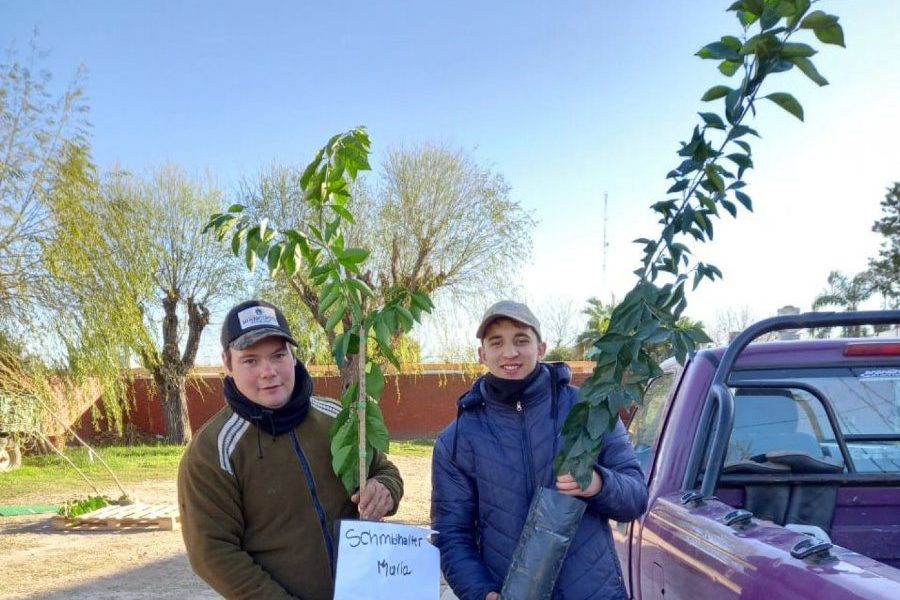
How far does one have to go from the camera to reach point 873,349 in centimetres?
293

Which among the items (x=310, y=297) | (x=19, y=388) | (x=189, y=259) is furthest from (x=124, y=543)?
(x=189, y=259)

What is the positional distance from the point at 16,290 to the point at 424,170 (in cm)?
1426

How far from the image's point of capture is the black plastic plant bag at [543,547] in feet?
7.12

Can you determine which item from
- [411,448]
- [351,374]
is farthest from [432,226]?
[351,374]

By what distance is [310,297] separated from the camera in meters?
22.6

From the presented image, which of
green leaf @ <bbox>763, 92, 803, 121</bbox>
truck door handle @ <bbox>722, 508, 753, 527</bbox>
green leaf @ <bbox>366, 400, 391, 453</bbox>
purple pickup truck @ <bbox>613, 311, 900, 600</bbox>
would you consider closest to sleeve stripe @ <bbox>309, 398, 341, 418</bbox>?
green leaf @ <bbox>366, 400, 391, 453</bbox>

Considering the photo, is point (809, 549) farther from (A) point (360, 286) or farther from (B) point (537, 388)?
(A) point (360, 286)

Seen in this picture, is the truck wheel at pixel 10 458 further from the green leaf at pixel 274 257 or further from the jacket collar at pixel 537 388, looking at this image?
the jacket collar at pixel 537 388

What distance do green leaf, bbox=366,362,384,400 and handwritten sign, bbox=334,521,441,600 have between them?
42 centimetres

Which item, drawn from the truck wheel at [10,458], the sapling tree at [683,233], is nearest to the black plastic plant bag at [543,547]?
the sapling tree at [683,233]

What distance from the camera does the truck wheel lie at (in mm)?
18656

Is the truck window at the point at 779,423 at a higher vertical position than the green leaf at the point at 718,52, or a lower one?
lower

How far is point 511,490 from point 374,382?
553 mm

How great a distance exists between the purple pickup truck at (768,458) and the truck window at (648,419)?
0.14 m
